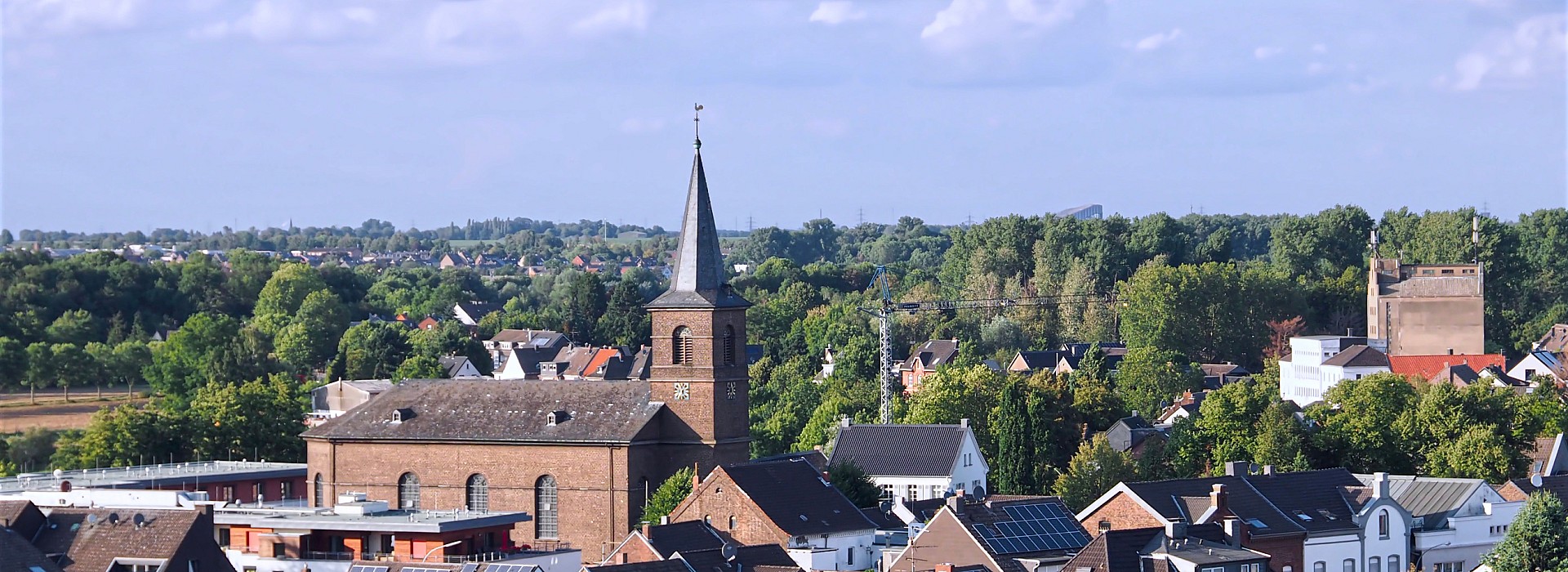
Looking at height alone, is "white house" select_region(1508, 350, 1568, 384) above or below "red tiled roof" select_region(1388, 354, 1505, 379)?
below

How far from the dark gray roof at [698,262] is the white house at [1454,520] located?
17.0 metres

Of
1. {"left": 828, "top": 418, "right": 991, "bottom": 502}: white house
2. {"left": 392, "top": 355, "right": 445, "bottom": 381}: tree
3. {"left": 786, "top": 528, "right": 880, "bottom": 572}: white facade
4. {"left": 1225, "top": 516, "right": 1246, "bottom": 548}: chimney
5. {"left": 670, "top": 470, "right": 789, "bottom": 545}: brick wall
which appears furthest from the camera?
{"left": 392, "top": 355, "right": 445, "bottom": 381}: tree

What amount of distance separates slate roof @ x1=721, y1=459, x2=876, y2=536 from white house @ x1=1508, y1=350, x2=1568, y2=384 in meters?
51.8

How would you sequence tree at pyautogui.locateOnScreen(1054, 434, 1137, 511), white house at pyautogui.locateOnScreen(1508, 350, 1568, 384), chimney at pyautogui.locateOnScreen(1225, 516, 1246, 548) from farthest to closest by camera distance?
white house at pyautogui.locateOnScreen(1508, 350, 1568, 384), tree at pyautogui.locateOnScreen(1054, 434, 1137, 511), chimney at pyautogui.locateOnScreen(1225, 516, 1246, 548)

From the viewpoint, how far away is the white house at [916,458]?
75.9 meters

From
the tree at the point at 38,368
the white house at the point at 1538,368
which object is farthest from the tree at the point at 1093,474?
the tree at the point at 38,368

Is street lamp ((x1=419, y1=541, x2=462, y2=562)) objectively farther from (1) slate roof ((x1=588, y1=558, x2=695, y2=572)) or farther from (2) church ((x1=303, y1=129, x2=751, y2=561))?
(1) slate roof ((x1=588, y1=558, x2=695, y2=572))


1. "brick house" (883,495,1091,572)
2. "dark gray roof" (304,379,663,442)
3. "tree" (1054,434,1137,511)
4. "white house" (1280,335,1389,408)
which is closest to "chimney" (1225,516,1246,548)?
"brick house" (883,495,1091,572)

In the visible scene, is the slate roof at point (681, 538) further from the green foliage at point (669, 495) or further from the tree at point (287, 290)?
the tree at point (287, 290)

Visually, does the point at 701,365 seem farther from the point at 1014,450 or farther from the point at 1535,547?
the point at 1535,547

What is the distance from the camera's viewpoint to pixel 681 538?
172 feet

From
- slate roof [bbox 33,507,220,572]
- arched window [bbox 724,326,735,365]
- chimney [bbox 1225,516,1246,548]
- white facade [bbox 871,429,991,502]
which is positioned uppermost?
arched window [bbox 724,326,735,365]

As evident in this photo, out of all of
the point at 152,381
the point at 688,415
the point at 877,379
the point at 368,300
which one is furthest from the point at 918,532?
the point at 368,300

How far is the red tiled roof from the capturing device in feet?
343
